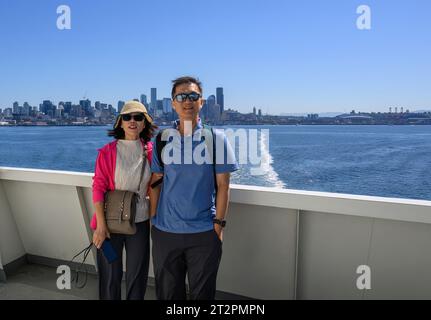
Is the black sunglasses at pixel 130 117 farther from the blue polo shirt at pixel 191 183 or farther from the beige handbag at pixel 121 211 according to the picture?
the beige handbag at pixel 121 211

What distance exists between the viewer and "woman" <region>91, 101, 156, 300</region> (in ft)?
5.20

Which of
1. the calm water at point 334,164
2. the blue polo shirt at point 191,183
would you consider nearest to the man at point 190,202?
the blue polo shirt at point 191,183

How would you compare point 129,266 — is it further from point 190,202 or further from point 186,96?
point 186,96

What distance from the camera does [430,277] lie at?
171 cm

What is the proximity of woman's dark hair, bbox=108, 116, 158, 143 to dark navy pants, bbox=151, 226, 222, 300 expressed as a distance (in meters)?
0.45

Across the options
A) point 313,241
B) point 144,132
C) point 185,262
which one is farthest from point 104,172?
point 313,241

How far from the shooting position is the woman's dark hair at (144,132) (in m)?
1.66

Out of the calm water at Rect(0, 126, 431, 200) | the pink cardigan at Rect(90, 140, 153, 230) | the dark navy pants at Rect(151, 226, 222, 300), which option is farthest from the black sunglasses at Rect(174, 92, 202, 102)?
the calm water at Rect(0, 126, 431, 200)

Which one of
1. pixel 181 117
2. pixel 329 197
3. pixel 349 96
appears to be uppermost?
pixel 349 96

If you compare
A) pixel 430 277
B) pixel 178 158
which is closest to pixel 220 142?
pixel 178 158

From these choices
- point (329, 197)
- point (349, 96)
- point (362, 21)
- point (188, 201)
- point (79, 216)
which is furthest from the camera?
point (349, 96)

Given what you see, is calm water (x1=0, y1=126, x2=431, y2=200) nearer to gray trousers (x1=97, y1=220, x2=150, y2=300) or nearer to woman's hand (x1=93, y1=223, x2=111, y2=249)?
gray trousers (x1=97, y1=220, x2=150, y2=300)
